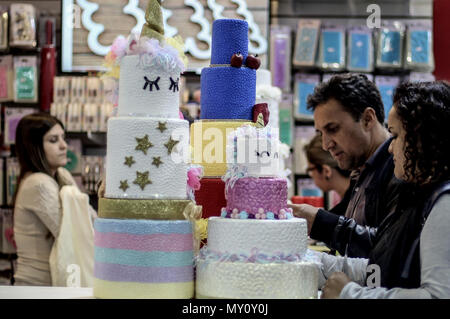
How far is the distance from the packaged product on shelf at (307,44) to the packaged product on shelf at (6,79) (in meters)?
2.27

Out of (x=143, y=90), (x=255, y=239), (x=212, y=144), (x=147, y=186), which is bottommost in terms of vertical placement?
(x=255, y=239)

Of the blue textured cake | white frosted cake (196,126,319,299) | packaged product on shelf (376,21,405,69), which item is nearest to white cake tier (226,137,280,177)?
white frosted cake (196,126,319,299)

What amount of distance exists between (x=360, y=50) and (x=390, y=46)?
0.24m

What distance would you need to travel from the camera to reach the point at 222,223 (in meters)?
1.65

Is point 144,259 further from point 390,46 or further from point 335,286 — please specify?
point 390,46

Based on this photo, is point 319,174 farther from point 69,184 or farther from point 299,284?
point 299,284

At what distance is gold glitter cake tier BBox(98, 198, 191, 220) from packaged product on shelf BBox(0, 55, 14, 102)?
3.48 m

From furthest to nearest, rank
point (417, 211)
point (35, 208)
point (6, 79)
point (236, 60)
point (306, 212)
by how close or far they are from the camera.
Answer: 1. point (6, 79)
2. point (35, 208)
3. point (306, 212)
4. point (236, 60)
5. point (417, 211)

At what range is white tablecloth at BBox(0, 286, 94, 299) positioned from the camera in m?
1.78

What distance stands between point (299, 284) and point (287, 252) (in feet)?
0.30

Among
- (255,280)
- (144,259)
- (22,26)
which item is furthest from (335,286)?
(22,26)

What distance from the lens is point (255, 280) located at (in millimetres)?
1582

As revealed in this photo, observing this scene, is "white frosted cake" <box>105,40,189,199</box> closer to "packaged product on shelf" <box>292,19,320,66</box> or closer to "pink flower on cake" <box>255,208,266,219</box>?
"pink flower on cake" <box>255,208,266,219</box>

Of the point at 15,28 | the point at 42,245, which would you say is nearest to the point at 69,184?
the point at 42,245
